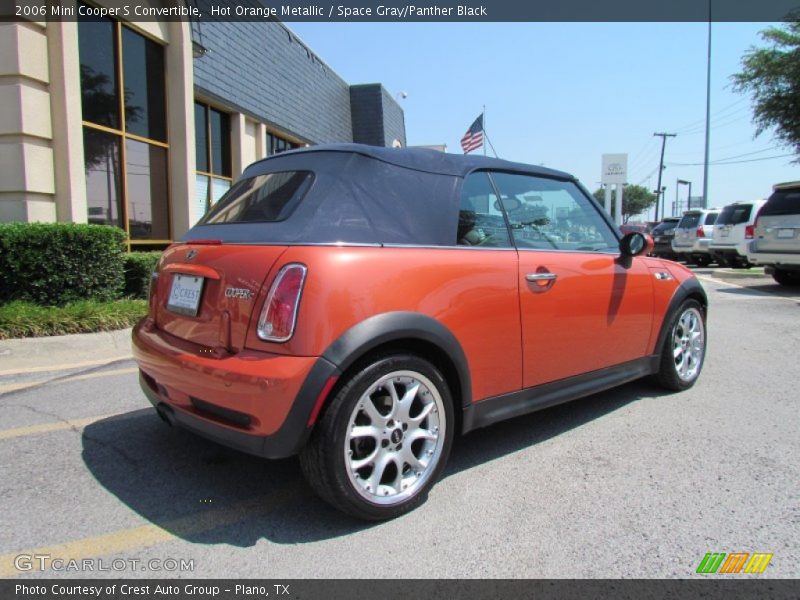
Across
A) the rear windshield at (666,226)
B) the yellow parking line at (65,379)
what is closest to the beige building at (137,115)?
the yellow parking line at (65,379)

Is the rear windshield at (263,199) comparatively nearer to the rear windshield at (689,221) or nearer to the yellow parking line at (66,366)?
the yellow parking line at (66,366)

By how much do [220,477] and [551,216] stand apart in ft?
8.27

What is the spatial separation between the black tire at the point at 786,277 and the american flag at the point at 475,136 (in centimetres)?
913

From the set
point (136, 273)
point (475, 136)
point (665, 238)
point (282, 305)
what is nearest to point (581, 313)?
point (282, 305)

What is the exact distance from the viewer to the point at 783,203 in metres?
10.6

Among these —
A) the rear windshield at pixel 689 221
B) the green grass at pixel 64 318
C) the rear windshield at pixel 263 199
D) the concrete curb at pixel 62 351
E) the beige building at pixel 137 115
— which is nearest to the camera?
→ the rear windshield at pixel 263 199

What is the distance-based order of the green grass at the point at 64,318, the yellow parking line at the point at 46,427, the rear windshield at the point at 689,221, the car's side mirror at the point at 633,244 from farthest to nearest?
the rear windshield at the point at 689,221
the green grass at the point at 64,318
the car's side mirror at the point at 633,244
the yellow parking line at the point at 46,427

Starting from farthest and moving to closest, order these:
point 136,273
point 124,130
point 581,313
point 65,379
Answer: point 124,130, point 136,273, point 65,379, point 581,313

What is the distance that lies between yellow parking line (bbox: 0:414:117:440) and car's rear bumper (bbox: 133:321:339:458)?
62.2 inches

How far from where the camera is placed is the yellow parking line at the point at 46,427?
3.49 m

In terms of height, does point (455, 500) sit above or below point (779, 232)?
below

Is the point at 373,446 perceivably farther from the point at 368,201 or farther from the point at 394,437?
the point at 368,201
